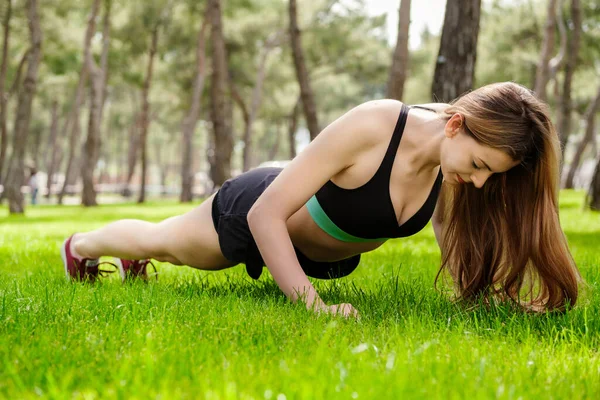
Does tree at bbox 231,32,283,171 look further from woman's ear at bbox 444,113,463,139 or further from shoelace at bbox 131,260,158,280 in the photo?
woman's ear at bbox 444,113,463,139

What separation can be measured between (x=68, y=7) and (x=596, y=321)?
23.8m

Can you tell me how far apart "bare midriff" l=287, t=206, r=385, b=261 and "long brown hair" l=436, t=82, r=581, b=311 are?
19.7 inches

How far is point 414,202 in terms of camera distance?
332 centimetres

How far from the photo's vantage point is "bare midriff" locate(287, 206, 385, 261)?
11.5ft

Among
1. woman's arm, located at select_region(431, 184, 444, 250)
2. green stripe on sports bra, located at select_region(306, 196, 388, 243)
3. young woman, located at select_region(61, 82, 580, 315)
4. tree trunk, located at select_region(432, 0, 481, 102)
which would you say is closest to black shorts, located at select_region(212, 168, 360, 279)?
young woman, located at select_region(61, 82, 580, 315)

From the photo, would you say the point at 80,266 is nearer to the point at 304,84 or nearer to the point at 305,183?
the point at 305,183

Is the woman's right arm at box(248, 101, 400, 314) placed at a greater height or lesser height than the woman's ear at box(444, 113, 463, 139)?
lesser

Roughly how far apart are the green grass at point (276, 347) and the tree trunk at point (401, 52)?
9.64 m

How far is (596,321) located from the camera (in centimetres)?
304

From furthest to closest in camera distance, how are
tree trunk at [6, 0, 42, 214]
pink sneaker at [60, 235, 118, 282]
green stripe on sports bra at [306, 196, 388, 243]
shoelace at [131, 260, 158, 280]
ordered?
tree trunk at [6, 0, 42, 214] → shoelace at [131, 260, 158, 280] → pink sneaker at [60, 235, 118, 282] → green stripe on sports bra at [306, 196, 388, 243]

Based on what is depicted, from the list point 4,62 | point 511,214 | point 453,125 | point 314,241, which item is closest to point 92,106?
point 4,62

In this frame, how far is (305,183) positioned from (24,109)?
48.9 feet

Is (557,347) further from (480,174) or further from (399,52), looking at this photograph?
(399,52)

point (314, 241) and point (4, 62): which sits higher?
point (4, 62)
